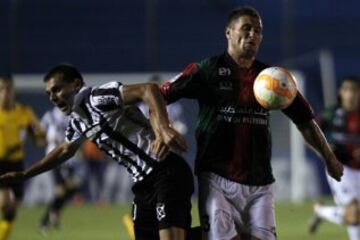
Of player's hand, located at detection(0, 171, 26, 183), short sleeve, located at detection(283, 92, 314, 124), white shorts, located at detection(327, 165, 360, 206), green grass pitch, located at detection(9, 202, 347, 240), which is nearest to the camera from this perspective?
short sleeve, located at detection(283, 92, 314, 124)

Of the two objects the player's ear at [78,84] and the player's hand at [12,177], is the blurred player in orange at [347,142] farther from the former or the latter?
the player's ear at [78,84]

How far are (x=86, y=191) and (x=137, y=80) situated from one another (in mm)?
2624

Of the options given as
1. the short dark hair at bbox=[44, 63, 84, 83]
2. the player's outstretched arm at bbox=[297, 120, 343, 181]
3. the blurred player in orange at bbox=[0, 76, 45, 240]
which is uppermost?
the short dark hair at bbox=[44, 63, 84, 83]

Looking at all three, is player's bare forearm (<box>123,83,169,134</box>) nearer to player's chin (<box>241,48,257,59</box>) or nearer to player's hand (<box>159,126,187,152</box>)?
player's hand (<box>159,126,187,152</box>)

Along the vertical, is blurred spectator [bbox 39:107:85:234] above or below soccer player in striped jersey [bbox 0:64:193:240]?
below

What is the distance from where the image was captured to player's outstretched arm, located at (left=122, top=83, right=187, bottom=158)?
550 centimetres

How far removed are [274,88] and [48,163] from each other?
5.88 ft

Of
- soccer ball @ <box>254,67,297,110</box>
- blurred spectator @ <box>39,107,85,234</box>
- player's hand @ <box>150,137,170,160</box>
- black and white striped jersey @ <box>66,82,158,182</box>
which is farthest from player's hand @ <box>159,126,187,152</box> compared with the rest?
blurred spectator @ <box>39,107,85,234</box>

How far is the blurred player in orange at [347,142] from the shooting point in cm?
1031

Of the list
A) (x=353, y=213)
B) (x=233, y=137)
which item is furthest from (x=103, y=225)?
(x=233, y=137)

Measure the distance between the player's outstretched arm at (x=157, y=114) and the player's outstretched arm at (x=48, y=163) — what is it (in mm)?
933

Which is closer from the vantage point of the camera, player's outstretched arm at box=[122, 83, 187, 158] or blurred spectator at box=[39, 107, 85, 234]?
player's outstretched arm at box=[122, 83, 187, 158]

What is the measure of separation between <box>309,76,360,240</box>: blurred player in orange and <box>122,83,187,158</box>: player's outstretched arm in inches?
187

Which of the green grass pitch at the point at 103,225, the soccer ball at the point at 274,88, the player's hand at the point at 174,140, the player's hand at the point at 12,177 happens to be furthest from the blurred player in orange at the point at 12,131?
the player's hand at the point at 174,140
